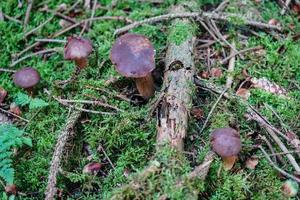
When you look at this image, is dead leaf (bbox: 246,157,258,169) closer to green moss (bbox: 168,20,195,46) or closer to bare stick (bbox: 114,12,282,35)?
green moss (bbox: 168,20,195,46)

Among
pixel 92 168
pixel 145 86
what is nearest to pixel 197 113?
pixel 145 86

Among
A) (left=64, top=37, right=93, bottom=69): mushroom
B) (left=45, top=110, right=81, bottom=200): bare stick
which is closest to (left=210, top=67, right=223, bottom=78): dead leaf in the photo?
(left=64, top=37, right=93, bottom=69): mushroom

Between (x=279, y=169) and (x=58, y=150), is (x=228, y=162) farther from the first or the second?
(x=58, y=150)

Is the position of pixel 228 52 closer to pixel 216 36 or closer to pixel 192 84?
pixel 216 36

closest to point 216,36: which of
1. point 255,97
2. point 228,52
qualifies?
point 228,52

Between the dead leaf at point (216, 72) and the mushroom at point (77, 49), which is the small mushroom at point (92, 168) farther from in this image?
the dead leaf at point (216, 72)

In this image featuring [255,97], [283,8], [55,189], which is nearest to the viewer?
[55,189]

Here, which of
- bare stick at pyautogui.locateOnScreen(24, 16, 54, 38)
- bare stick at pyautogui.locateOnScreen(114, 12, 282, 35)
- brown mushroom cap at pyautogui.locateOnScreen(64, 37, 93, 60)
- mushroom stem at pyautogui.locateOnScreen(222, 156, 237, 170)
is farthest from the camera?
bare stick at pyautogui.locateOnScreen(24, 16, 54, 38)
